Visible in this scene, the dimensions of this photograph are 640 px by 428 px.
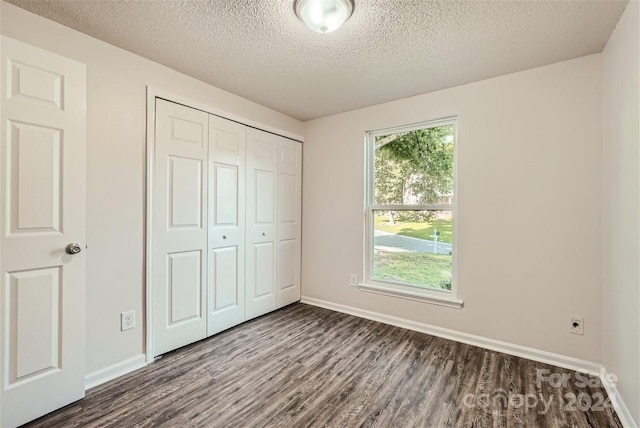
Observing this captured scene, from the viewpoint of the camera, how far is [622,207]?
164 centimetres

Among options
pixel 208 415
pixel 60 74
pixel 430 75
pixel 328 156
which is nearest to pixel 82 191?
pixel 60 74

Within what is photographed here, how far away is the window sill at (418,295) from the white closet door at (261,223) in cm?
107

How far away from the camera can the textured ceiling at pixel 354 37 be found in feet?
5.26

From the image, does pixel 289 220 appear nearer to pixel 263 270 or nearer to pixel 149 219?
pixel 263 270

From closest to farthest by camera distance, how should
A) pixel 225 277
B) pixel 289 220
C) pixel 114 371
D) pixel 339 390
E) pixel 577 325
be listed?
pixel 339 390 → pixel 114 371 → pixel 577 325 → pixel 225 277 → pixel 289 220

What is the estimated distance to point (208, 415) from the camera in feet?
5.28

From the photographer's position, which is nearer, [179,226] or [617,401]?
[617,401]

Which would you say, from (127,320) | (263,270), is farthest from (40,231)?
(263,270)

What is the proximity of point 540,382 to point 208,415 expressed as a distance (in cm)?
216

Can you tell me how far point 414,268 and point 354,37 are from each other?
2170 mm

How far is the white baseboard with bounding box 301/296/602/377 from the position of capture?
2.07 meters

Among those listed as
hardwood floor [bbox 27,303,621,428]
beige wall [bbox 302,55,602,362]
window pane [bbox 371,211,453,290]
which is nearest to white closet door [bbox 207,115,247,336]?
hardwood floor [bbox 27,303,621,428]

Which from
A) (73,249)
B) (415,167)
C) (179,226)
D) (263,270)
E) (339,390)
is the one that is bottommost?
(339,390)

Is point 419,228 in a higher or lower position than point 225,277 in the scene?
higher
